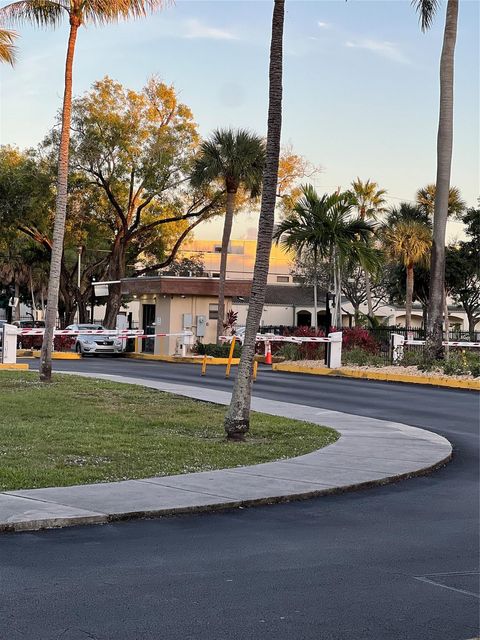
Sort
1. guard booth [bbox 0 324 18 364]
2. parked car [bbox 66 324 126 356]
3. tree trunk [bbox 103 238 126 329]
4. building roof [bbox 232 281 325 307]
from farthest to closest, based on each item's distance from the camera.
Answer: building roof [bbox 232 281 325 307] < tree trunk [bbox 103 238 126 329] < parked car [bbox 66 324 126 356] < guard booth [bbox 0 324 18 364]

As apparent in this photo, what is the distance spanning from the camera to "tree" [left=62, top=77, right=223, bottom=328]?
50.8 meters

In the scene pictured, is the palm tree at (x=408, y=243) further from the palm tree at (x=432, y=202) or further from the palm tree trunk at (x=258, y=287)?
the palm tree trunk at (x=258, y=287)

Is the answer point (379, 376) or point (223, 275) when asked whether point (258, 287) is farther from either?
point (223, 275)

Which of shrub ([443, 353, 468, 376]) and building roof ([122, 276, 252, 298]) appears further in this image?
building roof ([122, 276, 252, 298])

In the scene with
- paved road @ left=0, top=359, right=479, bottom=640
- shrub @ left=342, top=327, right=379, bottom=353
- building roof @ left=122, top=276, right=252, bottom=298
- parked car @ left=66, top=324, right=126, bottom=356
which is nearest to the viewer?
paved road @ left=0, top=359, right=479, bottom=640

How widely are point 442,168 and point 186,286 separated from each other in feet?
55.4

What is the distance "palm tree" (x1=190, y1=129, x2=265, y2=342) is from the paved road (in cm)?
3173

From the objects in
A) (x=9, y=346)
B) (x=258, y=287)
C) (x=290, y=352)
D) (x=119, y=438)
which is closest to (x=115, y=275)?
(x=290, y=352)

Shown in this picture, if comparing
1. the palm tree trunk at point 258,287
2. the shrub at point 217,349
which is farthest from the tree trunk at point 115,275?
the palm tree trunk at point 258,287

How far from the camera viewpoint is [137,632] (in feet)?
19.3

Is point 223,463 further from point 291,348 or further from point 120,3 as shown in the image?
point 291,348

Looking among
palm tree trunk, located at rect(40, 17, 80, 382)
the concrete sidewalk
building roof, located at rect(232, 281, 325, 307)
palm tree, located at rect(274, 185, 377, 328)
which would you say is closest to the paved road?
the concrete sidewalk

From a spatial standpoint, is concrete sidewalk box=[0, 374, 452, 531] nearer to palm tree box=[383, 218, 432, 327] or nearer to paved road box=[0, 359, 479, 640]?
paved road box=[0, 359, 479, 640]

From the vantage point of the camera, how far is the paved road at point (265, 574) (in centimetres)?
609
